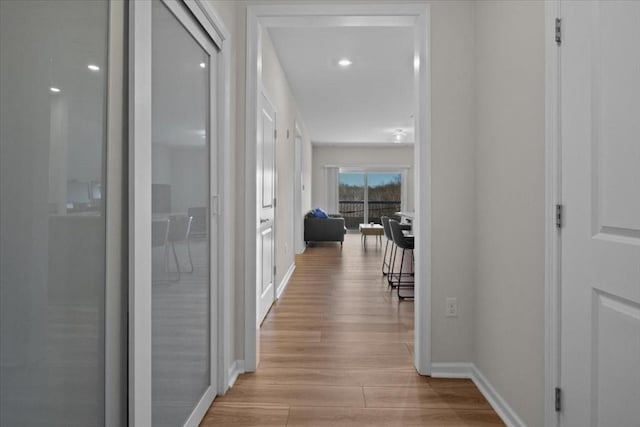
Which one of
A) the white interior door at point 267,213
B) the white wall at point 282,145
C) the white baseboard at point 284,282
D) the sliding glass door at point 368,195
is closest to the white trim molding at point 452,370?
the white interior door at point 267,213

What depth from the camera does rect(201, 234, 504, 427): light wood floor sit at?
189cm

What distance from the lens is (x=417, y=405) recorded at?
2.01m

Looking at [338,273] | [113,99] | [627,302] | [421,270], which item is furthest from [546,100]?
[338,273]

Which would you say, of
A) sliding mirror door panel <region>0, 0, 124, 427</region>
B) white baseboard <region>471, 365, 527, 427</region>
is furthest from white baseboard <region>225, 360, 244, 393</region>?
white baseboard <region>471, 365, 527, 427</region>

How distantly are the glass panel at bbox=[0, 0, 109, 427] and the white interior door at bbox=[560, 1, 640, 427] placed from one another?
→ 4.91 feet

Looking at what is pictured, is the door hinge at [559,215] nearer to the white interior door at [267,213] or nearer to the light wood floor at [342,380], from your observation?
the light wood floor at [342,380]

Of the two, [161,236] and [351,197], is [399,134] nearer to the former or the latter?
[351,197]

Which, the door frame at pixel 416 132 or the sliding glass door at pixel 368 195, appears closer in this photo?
the door frame at pixel 416 132

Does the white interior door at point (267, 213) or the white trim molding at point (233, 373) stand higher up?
the white interior door at point (267, 213)

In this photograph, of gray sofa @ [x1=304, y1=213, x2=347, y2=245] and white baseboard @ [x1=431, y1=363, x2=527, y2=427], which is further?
gray sofa @ [x1=304, y1=213, x2=347, y2=245]

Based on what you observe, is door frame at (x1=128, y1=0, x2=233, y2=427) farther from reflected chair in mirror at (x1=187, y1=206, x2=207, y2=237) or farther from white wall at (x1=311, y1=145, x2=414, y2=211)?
white wall at (x1=311, y1=145, x2=414, y2=211)

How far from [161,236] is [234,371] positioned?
4.01 feet

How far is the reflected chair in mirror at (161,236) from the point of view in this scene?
1.36 meters

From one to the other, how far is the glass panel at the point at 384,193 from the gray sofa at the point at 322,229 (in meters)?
3.56
